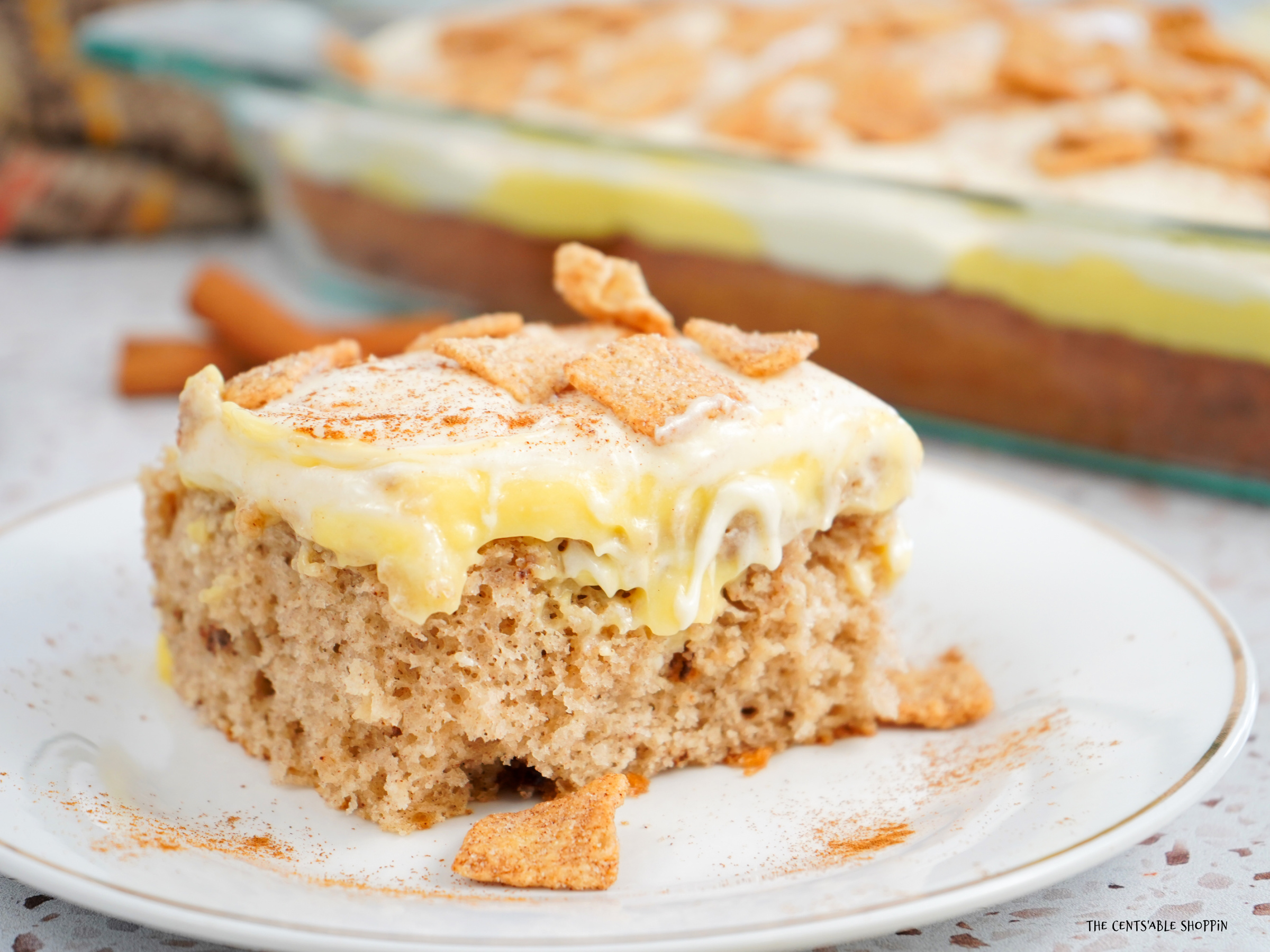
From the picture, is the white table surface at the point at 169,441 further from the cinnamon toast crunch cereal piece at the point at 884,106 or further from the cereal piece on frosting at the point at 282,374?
the cinnamon toast crunch cereal piece at the point at 884,106

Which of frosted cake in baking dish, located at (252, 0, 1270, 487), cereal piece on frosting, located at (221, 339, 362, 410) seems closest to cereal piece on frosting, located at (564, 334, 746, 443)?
cereal piece on frosting, located at (221, 339, 362, 410)

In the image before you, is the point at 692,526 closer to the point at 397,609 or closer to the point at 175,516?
the point at 397,609

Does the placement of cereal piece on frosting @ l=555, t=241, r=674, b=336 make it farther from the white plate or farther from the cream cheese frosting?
the white plate

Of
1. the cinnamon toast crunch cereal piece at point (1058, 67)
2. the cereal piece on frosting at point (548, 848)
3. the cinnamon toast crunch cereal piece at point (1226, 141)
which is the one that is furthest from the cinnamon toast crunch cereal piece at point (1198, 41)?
the cereal piece on frosting at point (548, 848)

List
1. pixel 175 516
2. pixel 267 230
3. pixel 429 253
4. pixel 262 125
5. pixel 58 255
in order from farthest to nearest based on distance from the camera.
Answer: pixel 267 230
pixel 58 255
pixel 262 125
pixel 429 253
pixel 175 516

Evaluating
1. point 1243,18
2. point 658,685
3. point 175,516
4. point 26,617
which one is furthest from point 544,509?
point 1243,18
